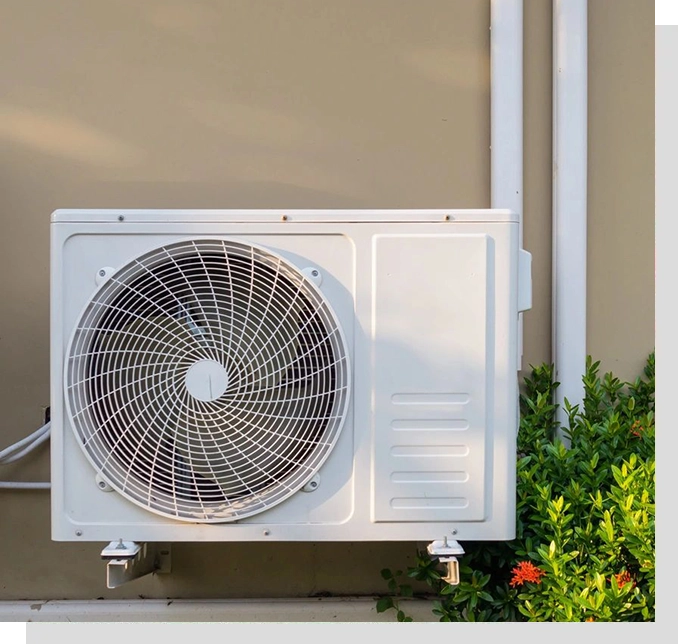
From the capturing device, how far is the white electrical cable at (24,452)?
75.0 inches

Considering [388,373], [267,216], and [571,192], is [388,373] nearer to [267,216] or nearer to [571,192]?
[267,216]

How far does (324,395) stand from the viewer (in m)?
1.46

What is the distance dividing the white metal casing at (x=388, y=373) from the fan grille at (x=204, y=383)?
0.04 m

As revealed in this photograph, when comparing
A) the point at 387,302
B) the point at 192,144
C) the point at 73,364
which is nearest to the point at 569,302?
the point at 387,302

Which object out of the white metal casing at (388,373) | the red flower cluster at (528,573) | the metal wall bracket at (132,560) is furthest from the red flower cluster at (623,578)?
the metal wall bracket at (132,560)

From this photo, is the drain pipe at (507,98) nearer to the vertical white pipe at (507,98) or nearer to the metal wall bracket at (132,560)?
the vertical white pipe at (507,98)

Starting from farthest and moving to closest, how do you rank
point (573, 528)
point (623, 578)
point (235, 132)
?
point (235, 132), point (573, 528), point (623, 578)

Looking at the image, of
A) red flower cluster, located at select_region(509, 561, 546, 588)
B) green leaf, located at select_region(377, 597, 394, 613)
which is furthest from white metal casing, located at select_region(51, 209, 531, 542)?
green leaf, located at select_region(377, 597, 394, 613)

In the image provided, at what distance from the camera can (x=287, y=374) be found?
145cm

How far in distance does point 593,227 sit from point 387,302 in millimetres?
910

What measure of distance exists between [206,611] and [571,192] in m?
1.61

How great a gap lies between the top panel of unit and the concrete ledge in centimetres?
116

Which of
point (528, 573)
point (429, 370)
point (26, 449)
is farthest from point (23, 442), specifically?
point (528, 573)

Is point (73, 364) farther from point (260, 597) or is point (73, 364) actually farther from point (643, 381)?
point (643, 381)
